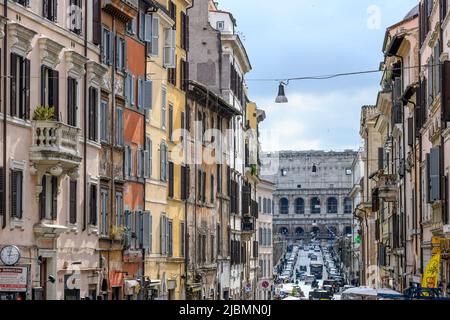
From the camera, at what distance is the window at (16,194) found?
30248 mm

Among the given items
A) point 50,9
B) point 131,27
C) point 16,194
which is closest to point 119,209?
point 131,27

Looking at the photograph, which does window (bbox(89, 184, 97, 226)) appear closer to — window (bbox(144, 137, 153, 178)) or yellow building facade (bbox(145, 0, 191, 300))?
window (bbox(144, 137, 153, 178))

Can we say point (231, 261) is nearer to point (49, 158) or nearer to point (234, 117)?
point (234, 117)

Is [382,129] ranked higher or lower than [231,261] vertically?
higher

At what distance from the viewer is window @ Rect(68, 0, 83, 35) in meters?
35.7

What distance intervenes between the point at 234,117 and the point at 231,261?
9.33m

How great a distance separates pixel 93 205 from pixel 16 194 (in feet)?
27.3

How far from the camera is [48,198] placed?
33406 mm

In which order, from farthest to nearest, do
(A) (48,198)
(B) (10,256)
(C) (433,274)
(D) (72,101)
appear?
1. (C) (433,274)
2. (D) (72,101)
3. (A) (48,198)
4. (B) (10,256)

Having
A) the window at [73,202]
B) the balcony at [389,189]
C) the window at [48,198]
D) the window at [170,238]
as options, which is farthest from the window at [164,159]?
the balcony at [389,189]

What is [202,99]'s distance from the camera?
60.4 meters

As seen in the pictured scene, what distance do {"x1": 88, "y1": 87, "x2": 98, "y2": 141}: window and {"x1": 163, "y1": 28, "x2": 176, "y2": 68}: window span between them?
12624 millimetres

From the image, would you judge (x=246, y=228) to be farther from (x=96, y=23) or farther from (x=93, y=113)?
(x=96, y=23)
